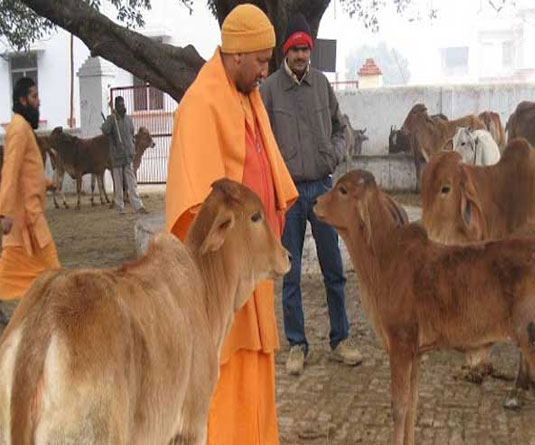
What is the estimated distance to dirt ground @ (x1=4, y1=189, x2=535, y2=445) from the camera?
4.98 m

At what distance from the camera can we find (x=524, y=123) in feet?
31.7

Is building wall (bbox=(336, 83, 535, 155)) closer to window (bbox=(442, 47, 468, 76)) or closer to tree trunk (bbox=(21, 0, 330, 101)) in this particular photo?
tree trunk (bbox=(21, 0, 330, 101))

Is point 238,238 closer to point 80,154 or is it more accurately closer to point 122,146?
point 122,146

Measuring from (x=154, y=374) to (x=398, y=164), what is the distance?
44.4 feet

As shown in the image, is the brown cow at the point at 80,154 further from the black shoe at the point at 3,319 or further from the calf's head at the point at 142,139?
the black shoe at the point at 3,319

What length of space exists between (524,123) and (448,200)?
13.9ft

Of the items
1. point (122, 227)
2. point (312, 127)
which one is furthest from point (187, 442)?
point (122, 227)

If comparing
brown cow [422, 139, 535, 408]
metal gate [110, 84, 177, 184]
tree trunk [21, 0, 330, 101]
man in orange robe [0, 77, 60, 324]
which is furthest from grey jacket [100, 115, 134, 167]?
brown cow [422, 139, 535, 408]

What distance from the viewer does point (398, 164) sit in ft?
52.7

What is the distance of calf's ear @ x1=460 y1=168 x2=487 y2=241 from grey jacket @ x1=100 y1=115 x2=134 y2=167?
1059 centimetres

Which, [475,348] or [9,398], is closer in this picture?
[9,398]

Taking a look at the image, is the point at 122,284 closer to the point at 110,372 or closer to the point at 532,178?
the point at 110,372

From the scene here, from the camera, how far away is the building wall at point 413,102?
1667 cm

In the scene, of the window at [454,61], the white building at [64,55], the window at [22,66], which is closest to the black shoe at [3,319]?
the white building at [64,55]
